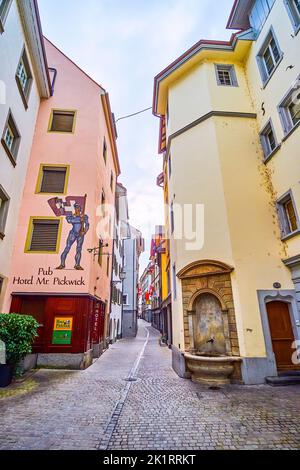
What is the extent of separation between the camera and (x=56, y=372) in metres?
9.42

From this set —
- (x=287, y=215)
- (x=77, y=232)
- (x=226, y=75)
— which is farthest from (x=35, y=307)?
(x=226, y=75)

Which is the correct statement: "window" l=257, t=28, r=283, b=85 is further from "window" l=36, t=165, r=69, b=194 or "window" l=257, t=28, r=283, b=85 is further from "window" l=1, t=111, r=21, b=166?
"window" l=1, t=111, r=21, b=166

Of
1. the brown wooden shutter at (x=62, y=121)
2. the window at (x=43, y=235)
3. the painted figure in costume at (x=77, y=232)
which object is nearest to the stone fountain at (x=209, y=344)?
the painted figure in costume at (x=77, y=232)

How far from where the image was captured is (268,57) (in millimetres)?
11312

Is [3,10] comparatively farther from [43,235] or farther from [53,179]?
[43,235]

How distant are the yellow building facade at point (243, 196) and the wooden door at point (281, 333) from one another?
35 mm

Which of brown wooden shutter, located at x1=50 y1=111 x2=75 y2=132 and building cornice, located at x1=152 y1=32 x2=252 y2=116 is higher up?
building cornice, located at x1=152 y1=32 x2=252 y2=116

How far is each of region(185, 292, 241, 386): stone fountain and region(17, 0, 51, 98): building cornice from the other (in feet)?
48.5

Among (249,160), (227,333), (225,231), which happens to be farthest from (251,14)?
(227,333)

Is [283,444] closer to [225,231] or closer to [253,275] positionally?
[253,275]

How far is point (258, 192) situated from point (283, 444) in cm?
879

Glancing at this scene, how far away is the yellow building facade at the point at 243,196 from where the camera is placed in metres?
8.64

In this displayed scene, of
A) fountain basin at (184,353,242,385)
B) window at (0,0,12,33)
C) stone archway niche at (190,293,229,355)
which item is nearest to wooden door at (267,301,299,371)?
fountain basin at (184,353,242,385)

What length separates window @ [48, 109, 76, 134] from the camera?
45.2 feet
